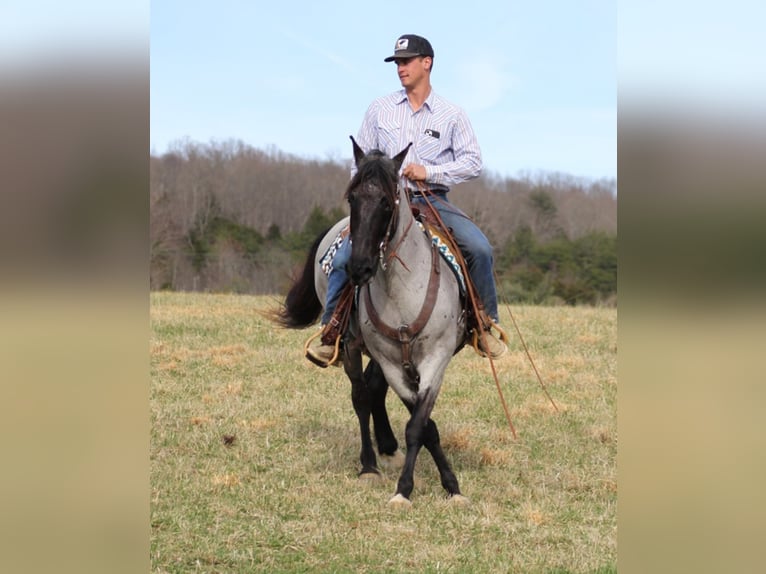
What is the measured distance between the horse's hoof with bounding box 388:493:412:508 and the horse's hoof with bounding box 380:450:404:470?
1335 millimetres

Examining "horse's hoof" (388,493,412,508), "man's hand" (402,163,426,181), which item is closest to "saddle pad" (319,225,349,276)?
"man's hand" (402,163,426,181)

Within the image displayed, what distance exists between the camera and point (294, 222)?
49312 millimetres

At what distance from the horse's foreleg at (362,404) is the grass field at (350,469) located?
169 millimetres

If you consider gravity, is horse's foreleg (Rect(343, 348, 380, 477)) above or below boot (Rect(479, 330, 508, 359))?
below

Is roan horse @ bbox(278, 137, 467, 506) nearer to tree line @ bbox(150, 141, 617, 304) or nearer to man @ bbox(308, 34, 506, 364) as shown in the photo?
man @ bbox(308, 34, 506, 364)

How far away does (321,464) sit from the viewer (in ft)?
23.6

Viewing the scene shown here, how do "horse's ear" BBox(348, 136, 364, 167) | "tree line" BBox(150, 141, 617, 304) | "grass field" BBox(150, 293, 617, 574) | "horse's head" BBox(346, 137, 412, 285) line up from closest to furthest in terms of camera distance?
"grass field" BBox(150, 293, 617, 574), "horse's head" BBox(346, 137, 412, 285), "horse's ear" BBox(348, 136, 364, 167), "tree line" BBox(150, 141, 617, 304)

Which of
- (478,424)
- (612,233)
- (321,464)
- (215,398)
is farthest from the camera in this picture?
(612,233)

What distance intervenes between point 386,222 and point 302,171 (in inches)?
1960

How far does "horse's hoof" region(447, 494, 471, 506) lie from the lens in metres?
6.03

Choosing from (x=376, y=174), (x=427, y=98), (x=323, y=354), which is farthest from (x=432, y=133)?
(x=323, y=354)
